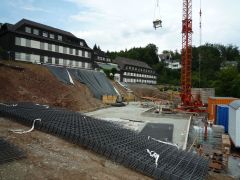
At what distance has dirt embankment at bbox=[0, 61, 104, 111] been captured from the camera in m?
22.4

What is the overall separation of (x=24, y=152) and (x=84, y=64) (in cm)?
3699

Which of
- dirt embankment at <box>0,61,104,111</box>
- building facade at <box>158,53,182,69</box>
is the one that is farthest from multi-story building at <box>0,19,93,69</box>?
building facade at <box>158,53,182,69</box>

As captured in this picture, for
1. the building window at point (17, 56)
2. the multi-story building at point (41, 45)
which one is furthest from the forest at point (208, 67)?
the building window at point (17, 56)

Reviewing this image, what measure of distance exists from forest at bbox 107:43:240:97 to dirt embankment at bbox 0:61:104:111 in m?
33.0

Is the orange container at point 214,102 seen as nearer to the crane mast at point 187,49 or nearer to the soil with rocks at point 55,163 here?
the crane mast at point 187,49

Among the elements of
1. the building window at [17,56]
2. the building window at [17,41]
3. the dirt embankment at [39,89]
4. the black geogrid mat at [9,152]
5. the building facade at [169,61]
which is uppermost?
the building facade at [169,61]

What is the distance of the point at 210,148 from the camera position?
15.9m

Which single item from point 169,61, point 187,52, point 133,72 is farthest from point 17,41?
point 169,61

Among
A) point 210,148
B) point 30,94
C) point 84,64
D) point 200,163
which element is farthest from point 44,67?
point 200,163

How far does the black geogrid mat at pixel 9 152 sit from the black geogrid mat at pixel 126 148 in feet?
8.16

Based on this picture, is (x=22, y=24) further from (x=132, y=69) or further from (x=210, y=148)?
(x=132, y=69)

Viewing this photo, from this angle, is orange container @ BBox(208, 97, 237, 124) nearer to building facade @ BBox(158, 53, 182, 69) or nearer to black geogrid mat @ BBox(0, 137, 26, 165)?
black geogrid mat @ BBox(0, 137, 26, 165)

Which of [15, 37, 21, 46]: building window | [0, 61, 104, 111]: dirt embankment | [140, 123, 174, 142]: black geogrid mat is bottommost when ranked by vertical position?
[140, 123, 174, 142]: black geogrid mat

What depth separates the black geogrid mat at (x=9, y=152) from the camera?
303 inches
